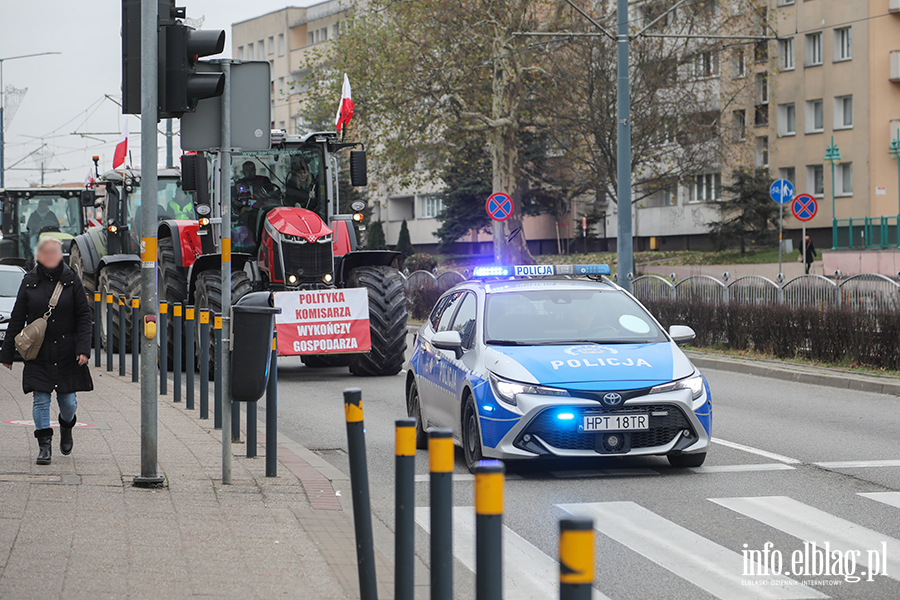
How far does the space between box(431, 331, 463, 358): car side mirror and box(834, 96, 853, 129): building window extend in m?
47.4

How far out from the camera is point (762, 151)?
5850cm

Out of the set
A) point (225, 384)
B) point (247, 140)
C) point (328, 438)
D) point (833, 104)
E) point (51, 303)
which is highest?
point (833, 104)

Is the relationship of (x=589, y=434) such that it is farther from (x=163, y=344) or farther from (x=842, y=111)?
(x=842, y=111)

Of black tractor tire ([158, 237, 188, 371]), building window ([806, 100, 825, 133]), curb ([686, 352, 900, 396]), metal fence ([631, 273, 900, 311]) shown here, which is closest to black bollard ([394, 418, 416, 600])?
curb ([686, 352, 900, 396])

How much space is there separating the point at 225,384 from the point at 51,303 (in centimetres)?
160

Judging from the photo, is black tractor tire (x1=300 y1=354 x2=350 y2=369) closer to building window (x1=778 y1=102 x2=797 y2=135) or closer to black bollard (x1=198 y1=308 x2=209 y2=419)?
black bollard (x1=198 y1=308 x2=209 y2=419)

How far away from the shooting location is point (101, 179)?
23.0m

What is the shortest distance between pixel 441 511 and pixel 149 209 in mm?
4430

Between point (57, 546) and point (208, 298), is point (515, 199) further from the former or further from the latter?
point (57, 546)

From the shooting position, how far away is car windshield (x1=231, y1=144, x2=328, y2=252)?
17.8 meters

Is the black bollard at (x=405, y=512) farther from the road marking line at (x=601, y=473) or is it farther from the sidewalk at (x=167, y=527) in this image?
the road marking line at (x=601, y=473)

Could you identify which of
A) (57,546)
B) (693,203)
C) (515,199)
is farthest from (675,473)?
(693,203)

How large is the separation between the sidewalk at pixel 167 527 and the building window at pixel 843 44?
157 ft

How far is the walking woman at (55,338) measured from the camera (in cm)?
905
